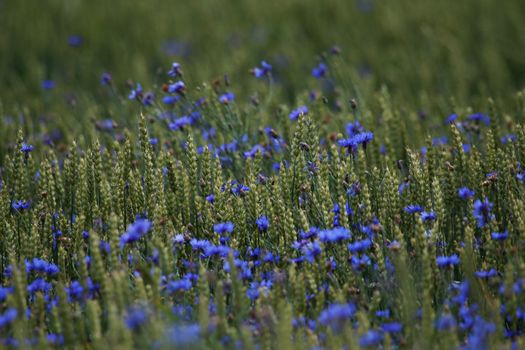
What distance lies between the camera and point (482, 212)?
7.93 ft

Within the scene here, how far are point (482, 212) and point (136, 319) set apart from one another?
1.28 m

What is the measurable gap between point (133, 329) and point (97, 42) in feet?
15.9

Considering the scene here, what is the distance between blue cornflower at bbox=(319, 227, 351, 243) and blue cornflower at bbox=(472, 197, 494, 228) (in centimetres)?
50

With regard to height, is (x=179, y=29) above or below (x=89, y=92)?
above

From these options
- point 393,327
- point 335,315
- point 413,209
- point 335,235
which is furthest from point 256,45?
point 335,315

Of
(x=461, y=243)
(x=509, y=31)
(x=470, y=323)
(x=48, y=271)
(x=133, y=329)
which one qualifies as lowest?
(x=470, y=323)

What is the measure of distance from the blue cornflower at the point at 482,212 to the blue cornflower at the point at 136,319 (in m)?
1.22

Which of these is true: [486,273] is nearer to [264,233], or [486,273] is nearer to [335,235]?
[335,235]

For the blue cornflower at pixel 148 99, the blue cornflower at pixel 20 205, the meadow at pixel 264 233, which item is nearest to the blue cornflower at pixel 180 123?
the meadow at pixel 264 233

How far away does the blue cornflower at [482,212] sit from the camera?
2.39 meters

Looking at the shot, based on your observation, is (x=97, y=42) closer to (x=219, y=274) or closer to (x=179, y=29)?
(x=179, y=29)

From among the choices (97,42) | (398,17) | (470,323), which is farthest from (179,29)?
(470,323)

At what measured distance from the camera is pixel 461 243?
2355 mm

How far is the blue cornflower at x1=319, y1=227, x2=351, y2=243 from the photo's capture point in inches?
86.1
